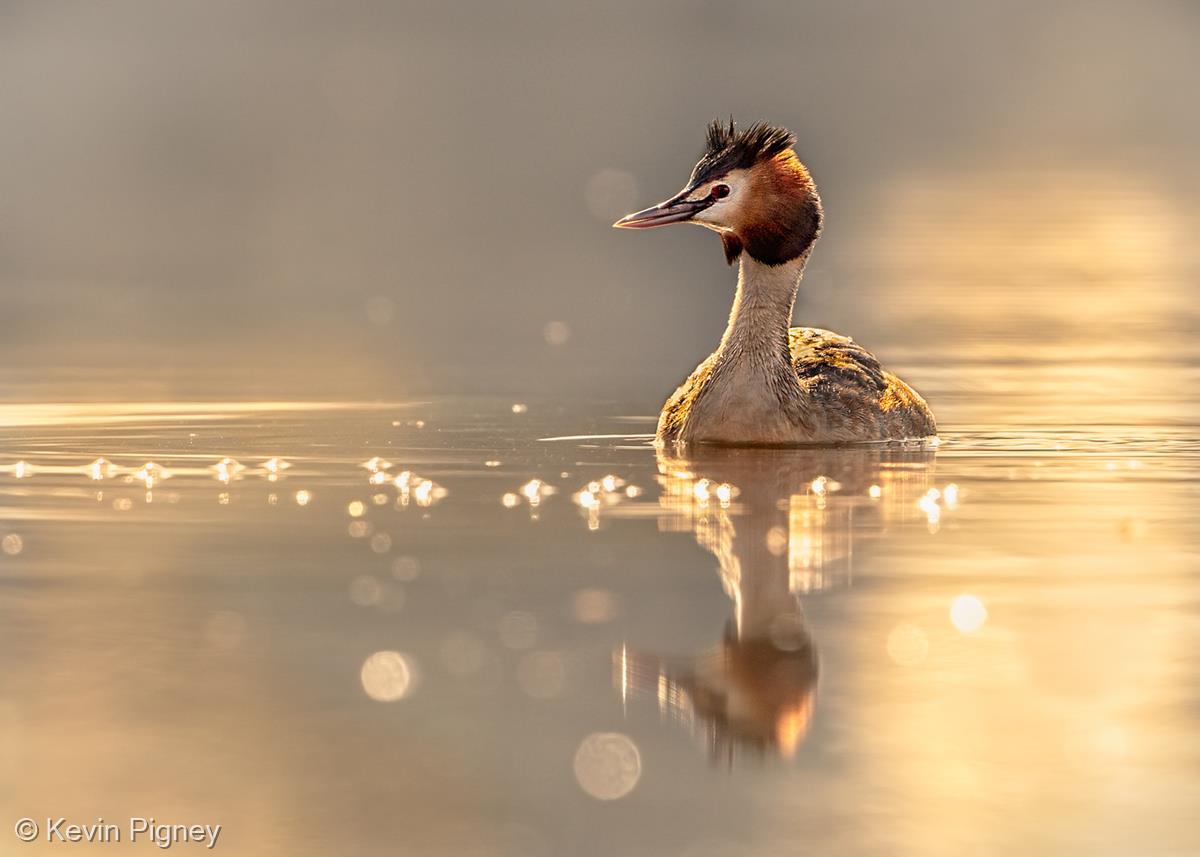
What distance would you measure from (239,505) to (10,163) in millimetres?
41665

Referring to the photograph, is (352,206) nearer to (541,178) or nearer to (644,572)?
(541,178)

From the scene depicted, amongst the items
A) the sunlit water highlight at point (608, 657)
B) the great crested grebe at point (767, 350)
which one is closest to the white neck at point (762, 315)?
the great crested grebe at point (767, 350)

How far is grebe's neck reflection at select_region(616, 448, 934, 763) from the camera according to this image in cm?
721

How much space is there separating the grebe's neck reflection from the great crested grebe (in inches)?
11.2

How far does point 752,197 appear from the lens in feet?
50.5

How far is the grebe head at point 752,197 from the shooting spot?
15.2 m

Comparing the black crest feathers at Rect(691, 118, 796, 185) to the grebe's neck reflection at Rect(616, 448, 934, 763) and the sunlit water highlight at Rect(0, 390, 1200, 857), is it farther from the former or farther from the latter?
the sunlit water highlight at Rect(0, 390, 1200, 857)

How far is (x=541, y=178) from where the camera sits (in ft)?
166

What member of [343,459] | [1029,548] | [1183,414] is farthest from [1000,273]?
[1029,548]

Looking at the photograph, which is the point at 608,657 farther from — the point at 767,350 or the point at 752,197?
the point at 752,197

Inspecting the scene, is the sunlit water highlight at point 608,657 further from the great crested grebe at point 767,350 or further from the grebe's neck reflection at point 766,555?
the great crested grebe at point 767,350

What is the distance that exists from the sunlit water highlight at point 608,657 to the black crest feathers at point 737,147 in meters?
2.65

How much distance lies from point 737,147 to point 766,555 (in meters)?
5.85

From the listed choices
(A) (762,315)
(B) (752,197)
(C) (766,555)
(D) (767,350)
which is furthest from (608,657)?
(B) (752,197)
